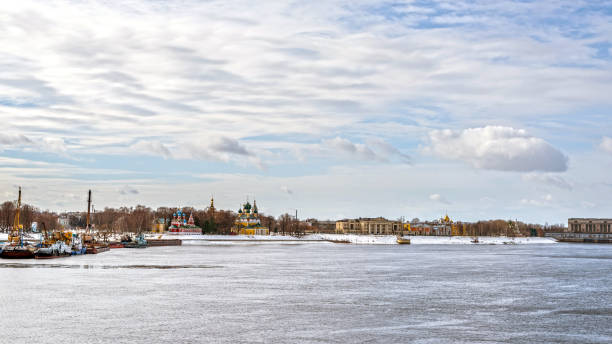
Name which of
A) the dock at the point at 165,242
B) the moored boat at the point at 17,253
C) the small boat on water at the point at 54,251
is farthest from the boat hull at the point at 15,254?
the dock at the point at 165,242

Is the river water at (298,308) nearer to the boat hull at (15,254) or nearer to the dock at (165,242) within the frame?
the boat hull at (15,254)

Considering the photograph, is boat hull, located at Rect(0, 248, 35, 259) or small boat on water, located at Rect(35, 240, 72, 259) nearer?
boat hull, located at Rect(0, 248, 35, 259)

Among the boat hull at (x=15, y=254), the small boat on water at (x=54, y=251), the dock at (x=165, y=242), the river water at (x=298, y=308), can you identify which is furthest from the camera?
the dock at (x=165, y=242)

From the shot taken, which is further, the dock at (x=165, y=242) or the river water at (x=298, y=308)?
the dock at (x=165, y=242)

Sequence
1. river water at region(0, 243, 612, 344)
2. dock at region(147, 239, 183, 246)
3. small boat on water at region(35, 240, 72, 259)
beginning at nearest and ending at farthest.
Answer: river water at region(0, 243, 612, 344) < small boat on water at region(35, 240, 72, 259) < dock at region(147, 239, 183, 246)

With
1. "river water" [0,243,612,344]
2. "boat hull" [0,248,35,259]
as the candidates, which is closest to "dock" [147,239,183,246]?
"boat hull" [0,248,35,259]

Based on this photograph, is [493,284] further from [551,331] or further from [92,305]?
[92,305]

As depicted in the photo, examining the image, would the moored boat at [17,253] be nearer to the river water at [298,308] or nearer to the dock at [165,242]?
the river water at [298,308]

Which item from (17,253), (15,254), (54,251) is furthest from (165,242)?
(15,254)

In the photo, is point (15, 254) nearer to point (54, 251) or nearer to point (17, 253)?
point (17, 253)

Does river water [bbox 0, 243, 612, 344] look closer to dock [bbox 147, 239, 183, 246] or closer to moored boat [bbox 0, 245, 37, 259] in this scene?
moored boat [bbox 0, 245, 37, 259]

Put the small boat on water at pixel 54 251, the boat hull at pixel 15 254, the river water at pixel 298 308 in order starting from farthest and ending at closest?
the small boat on water at pixel 54 251
the boat hull at pixel 15 254
the river water at pixel 298 308

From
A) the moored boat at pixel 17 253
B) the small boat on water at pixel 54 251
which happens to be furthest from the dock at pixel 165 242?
the moored boat at pixel 17 253

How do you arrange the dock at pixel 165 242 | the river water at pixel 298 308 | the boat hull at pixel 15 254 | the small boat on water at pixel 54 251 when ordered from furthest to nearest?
the dock at pixel 165 242, the small boat on water at pixel 54 251, the boat hull at pixel 15 254, the river water at pixel 298 308
